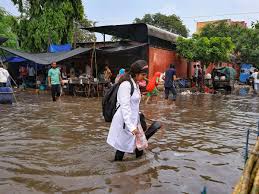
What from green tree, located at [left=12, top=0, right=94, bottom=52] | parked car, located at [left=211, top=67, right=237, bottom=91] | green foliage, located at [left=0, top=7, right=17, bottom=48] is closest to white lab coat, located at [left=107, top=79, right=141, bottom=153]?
parked car, located at [left=211, top=67, right=237, bottom=91]

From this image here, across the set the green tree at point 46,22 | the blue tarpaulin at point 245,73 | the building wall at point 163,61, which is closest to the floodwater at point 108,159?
the building wall at point 163,61

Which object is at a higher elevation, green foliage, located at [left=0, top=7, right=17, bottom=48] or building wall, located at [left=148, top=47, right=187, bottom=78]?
green foliage, located at [left=0, top=7, right=17, bottom=48]

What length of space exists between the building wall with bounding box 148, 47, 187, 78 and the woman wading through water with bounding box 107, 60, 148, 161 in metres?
15.8

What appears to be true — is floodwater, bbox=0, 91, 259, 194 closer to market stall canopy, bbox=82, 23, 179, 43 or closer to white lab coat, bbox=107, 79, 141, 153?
white lab coat, bbox=107, 79, 141, 153

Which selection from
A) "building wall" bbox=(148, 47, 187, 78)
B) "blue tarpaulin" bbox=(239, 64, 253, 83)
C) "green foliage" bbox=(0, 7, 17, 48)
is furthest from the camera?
"blue tarpaulin" bbox=(239, 64, 253, 83)

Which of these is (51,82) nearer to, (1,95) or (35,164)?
(1,95)

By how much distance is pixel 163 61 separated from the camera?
76.1ft

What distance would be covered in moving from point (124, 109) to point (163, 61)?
18615mm

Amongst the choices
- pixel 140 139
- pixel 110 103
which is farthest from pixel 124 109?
pixel 140 139

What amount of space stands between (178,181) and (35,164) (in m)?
2.13

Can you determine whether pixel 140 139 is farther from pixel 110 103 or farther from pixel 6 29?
pixel 6 29

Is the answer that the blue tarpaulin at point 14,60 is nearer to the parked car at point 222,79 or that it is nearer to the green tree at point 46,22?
the green tree at point 46,22

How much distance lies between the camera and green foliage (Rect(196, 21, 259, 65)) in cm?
3222

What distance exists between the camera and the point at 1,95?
42.4ft
